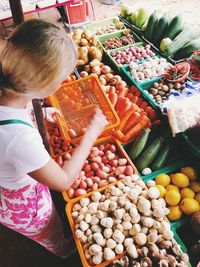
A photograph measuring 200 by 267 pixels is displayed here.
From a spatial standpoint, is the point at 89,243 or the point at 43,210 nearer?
the point at 89,243

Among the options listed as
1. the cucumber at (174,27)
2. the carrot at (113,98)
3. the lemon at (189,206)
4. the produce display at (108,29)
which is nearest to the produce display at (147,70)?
the carrot at (113,98)

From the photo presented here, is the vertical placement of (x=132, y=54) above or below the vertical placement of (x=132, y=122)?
above

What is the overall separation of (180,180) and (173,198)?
0.58 ft

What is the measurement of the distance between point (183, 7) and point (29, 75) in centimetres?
572

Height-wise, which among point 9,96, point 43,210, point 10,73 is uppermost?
point 10,73

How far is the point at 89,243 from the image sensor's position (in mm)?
1589

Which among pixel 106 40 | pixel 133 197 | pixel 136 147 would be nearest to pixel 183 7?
pixel 106 40

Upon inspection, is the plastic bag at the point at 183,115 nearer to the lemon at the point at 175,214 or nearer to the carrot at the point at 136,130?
the carrot at the point at 136,130

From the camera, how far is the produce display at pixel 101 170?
195 centimetres

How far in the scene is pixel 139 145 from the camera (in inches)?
86.7

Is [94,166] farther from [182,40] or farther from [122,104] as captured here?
[182,40]

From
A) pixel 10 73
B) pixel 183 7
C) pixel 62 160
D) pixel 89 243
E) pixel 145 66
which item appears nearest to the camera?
pixel 10 73

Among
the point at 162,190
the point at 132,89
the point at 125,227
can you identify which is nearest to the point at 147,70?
the point at 132,89

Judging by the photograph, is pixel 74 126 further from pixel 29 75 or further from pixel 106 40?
pixel 106 40
